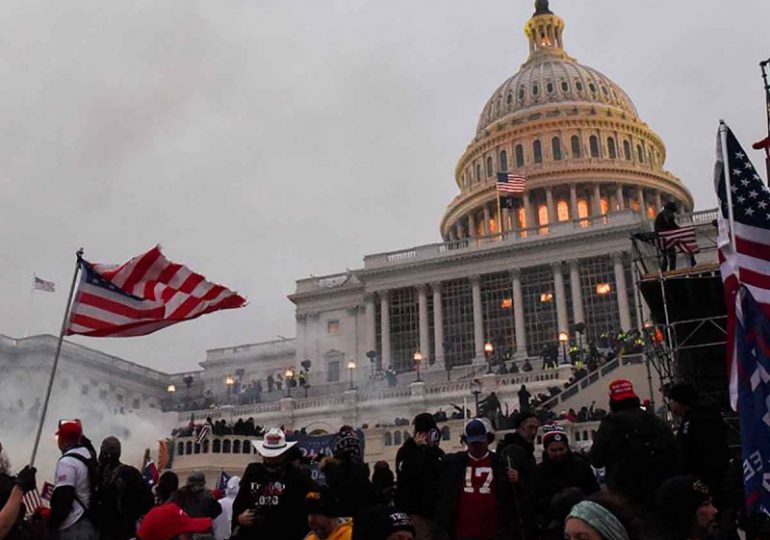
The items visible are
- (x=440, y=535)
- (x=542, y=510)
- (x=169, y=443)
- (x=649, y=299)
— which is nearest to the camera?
(x=440, y=535)

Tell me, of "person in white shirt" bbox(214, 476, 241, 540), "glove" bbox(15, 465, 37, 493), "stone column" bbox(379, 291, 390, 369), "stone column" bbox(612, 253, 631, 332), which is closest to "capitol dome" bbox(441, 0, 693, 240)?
"stone column" bbox(379, 291, 390, 369)

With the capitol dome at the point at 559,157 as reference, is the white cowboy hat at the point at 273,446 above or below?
below

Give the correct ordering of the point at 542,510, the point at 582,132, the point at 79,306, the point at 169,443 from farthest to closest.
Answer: the point at 582,132 → the point at 169,443 → the point at 79,306 → the point at 542,510

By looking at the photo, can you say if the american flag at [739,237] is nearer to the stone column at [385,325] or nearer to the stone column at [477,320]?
the stone column at [477,320]

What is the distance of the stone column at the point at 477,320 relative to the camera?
66062 millimetres

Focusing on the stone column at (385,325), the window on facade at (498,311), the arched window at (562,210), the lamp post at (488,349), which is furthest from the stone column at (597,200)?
the lamp post at (488,349)

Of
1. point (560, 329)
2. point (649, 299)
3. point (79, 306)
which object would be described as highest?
point (560, 329)

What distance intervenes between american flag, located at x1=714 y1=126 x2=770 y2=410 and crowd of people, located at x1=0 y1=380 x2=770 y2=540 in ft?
5.38

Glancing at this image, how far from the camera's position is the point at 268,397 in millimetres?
60125

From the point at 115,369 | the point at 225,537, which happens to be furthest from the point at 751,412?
the point at 115,369

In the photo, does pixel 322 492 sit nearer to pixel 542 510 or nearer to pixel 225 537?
pixel 542 510

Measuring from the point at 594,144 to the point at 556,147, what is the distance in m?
4.14

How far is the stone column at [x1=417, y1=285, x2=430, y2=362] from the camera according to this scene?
67.7m

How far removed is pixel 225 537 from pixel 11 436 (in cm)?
5539
